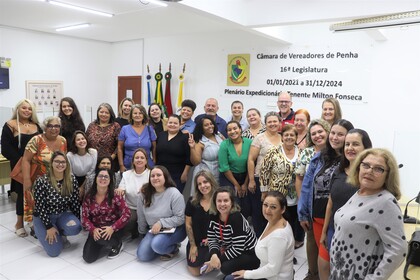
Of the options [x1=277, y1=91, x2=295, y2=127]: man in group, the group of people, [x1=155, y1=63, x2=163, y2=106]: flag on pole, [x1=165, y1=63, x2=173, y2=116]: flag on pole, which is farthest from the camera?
[x1=155, y1=63, x2=163, y2=106]: flag on pole

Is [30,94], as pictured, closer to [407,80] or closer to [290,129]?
[290,129]

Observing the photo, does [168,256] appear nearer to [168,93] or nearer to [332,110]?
[332,110]

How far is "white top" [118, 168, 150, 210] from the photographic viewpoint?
3.40 meters

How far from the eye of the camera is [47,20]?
5.48 metres

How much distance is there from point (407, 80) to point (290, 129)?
8.13ft

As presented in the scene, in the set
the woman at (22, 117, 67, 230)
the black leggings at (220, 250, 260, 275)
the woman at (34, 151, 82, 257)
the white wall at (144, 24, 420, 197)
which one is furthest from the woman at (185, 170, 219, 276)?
the white wall at (144, 24, 420, 197)

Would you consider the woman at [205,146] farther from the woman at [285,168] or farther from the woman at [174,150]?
the woman at [285,168]

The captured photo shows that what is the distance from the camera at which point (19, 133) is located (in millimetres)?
3465

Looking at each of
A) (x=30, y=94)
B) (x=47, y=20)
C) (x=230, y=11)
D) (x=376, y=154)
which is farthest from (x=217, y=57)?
(x=376, y=154)

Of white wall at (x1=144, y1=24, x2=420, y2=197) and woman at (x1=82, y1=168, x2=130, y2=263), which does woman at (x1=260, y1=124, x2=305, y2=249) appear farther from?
white wall at (x1=144, y1=24, x2=420, y2=197)

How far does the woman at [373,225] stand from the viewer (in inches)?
Result: 57.2

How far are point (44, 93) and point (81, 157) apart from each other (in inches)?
162

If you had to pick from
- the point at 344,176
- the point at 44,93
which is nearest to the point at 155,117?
the point at 344,176

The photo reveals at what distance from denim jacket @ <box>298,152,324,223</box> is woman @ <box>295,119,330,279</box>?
128 millimetres
